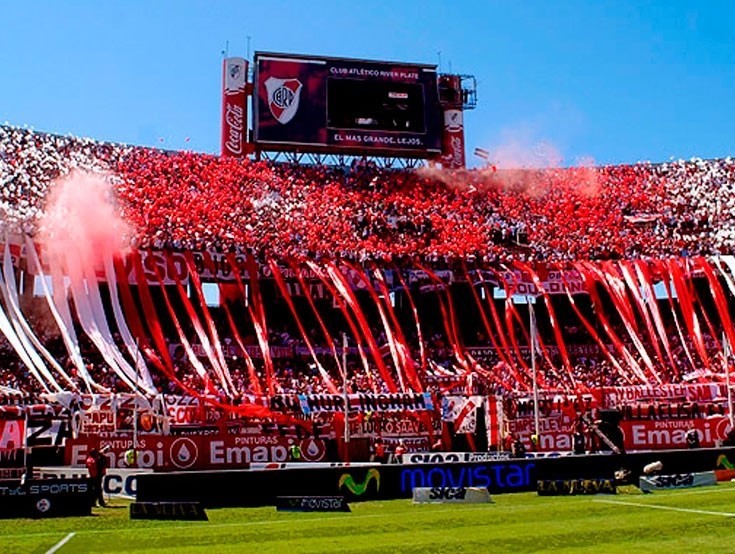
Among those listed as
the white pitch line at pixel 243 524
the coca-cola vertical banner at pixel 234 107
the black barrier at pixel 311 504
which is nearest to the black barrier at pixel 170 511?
the white pitch line at pixel 243 524

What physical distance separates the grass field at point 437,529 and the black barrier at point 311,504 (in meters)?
0.27

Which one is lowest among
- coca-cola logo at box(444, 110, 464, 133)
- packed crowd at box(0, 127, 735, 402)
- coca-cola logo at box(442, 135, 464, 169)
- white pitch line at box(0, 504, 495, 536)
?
white pitch line at box(0, 504, 495, 536)

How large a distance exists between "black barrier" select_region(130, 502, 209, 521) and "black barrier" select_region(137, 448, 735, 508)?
1.44 metres

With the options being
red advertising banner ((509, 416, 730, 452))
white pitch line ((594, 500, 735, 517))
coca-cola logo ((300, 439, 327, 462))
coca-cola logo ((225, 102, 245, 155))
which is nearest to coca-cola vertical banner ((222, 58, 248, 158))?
coca-cola logo ((225, 102, 245, 155))

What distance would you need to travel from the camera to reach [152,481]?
16.9 meters

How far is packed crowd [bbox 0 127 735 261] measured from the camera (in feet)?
141

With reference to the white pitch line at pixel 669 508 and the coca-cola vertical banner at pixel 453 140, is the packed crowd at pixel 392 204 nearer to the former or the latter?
the coca-cola vertical banner at pixel 453 140

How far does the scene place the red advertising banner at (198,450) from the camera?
23453 millimetres

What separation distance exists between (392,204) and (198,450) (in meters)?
28.0

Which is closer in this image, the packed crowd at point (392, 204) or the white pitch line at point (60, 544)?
the white pitch line at point (60, 544)

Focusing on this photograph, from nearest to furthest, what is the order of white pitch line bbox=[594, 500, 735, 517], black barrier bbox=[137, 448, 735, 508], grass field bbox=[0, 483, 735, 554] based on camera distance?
grass field bbox=[0, 483, 735, 554], white pitch line bbox=[594, 500, 735, 517], black barrier bbox=[137, 448, 735, 508]

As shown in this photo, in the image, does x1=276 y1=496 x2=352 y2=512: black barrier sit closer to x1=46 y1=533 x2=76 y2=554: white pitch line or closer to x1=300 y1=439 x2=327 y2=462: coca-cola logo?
x1=46 y1=533 x2=76 y2=554: white pitch line

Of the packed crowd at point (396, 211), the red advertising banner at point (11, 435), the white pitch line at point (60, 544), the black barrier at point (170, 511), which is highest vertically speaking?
the packed crowd at point (396, 211)

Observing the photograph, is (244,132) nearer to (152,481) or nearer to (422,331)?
(422,331)
